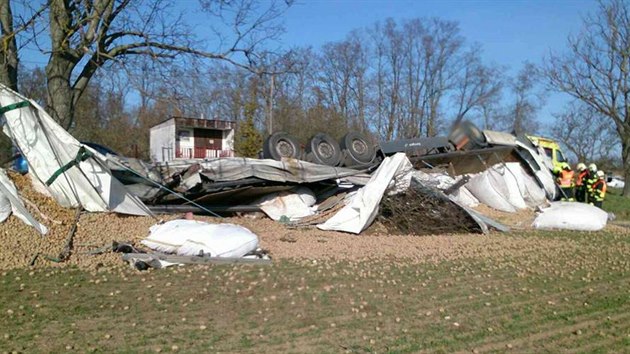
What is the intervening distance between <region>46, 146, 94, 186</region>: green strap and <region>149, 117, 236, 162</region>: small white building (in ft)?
83.1

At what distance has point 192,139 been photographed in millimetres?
36375

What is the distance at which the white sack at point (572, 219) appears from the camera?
12.9m

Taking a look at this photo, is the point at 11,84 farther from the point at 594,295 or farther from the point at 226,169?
the point at 594,295

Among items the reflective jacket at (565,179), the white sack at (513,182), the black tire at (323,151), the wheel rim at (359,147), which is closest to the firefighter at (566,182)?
the reflective jacket at (565,179)

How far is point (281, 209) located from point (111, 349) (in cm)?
766

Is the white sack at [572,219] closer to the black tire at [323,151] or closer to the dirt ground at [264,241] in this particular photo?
the dirt ground at [264,241]

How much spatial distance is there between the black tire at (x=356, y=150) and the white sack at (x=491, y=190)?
3.06 m

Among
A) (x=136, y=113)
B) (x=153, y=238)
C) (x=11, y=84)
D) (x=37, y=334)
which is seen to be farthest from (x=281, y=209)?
(x=136, y=113)

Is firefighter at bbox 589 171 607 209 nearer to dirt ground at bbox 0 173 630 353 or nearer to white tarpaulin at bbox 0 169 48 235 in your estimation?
dirt ground at bbox 0 173 630 353

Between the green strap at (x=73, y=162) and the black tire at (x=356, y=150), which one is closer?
the green strap at (x=73, y=162)

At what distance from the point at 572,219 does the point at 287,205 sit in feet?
22.9

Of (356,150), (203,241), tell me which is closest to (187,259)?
(203,241)

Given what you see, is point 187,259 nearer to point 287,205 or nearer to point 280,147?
point 287,205

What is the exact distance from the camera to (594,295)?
20.9 ft
